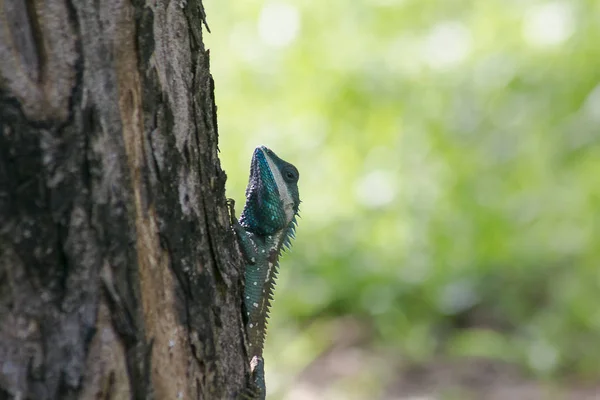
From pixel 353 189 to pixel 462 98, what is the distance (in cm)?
140

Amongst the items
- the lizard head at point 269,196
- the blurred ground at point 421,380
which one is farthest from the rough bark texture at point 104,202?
the blurred ground at point 421,380

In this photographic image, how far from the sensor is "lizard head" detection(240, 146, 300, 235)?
2.98 metres

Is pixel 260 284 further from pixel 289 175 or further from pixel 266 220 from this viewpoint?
pixel 289 175

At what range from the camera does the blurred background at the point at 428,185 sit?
5355mm

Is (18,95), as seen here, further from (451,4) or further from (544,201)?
(451,4)

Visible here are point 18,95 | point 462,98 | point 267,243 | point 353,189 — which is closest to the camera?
point 18,95

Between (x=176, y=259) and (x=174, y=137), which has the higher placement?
(x=174, y=137)

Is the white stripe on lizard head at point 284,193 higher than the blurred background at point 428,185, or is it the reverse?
the blurred background at point 428,185

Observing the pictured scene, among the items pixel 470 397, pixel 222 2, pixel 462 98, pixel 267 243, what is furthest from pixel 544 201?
pixel 222 2

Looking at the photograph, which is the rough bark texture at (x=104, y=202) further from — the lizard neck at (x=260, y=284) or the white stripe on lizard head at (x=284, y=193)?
the white stripe on lizard head at (x=284, y=193)

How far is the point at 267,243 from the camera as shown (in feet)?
9.71

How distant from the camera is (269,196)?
2984 mm

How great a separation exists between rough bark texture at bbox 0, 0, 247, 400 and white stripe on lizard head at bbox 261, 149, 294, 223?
3.80 feet

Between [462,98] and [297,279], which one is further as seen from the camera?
[462,98]
